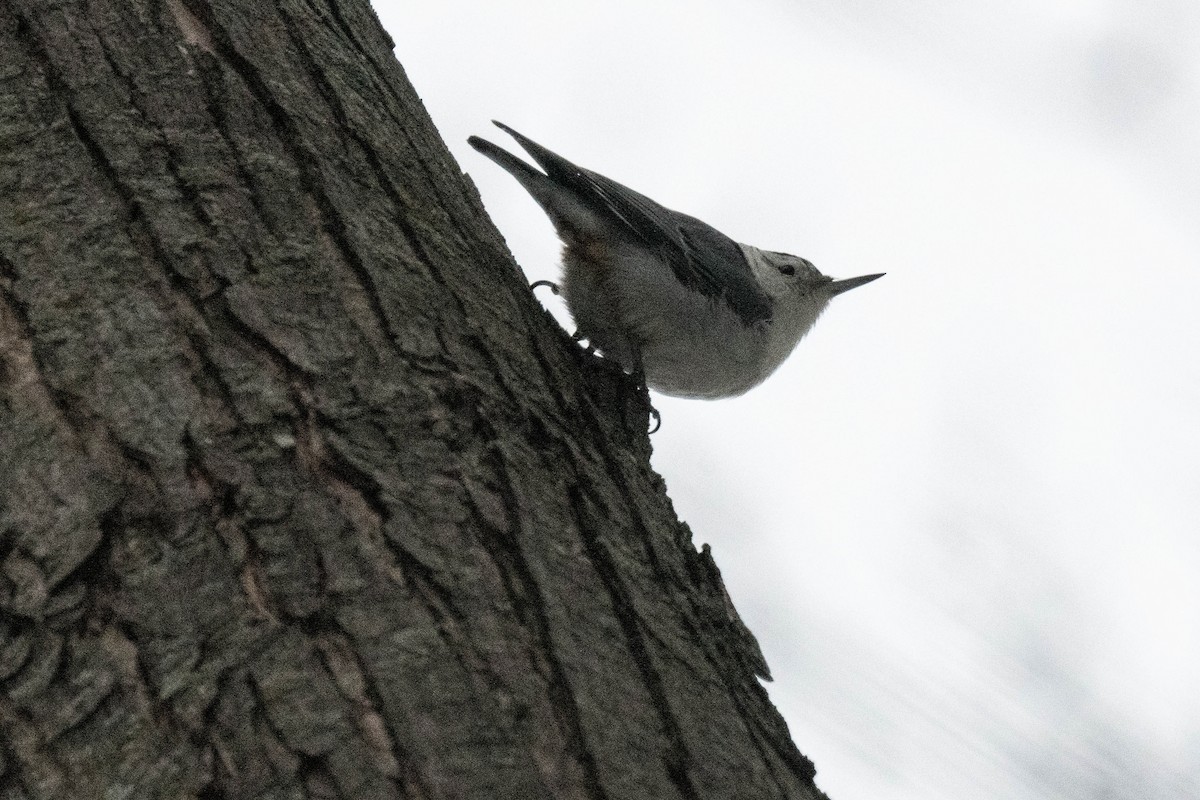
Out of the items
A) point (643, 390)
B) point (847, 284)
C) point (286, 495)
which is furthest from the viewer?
point (847, 284)

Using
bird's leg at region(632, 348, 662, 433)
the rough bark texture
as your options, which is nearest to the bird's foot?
bird's leg at region(632, 348, 662, 433)

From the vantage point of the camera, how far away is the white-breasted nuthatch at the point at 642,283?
2.90 metres

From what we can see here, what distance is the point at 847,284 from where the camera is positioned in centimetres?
397

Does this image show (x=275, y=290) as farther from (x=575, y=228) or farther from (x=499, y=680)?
(x=575, y=228)

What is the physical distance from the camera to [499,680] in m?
1.25

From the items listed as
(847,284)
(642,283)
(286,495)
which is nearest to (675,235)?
(642,283)

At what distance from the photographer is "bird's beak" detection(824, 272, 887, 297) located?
3.94 m

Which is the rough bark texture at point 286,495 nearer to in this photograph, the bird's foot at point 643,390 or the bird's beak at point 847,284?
the bird's foot at point 643,390

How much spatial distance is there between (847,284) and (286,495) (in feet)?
9.59

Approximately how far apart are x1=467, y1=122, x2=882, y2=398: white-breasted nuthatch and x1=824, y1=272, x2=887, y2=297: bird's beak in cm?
83

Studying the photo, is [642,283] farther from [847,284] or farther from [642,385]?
[847,284]

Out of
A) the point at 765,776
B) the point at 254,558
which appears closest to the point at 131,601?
the point at 254,558

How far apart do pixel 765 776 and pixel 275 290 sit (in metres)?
0.81

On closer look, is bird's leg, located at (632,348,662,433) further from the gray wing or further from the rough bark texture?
the rough bark texture
